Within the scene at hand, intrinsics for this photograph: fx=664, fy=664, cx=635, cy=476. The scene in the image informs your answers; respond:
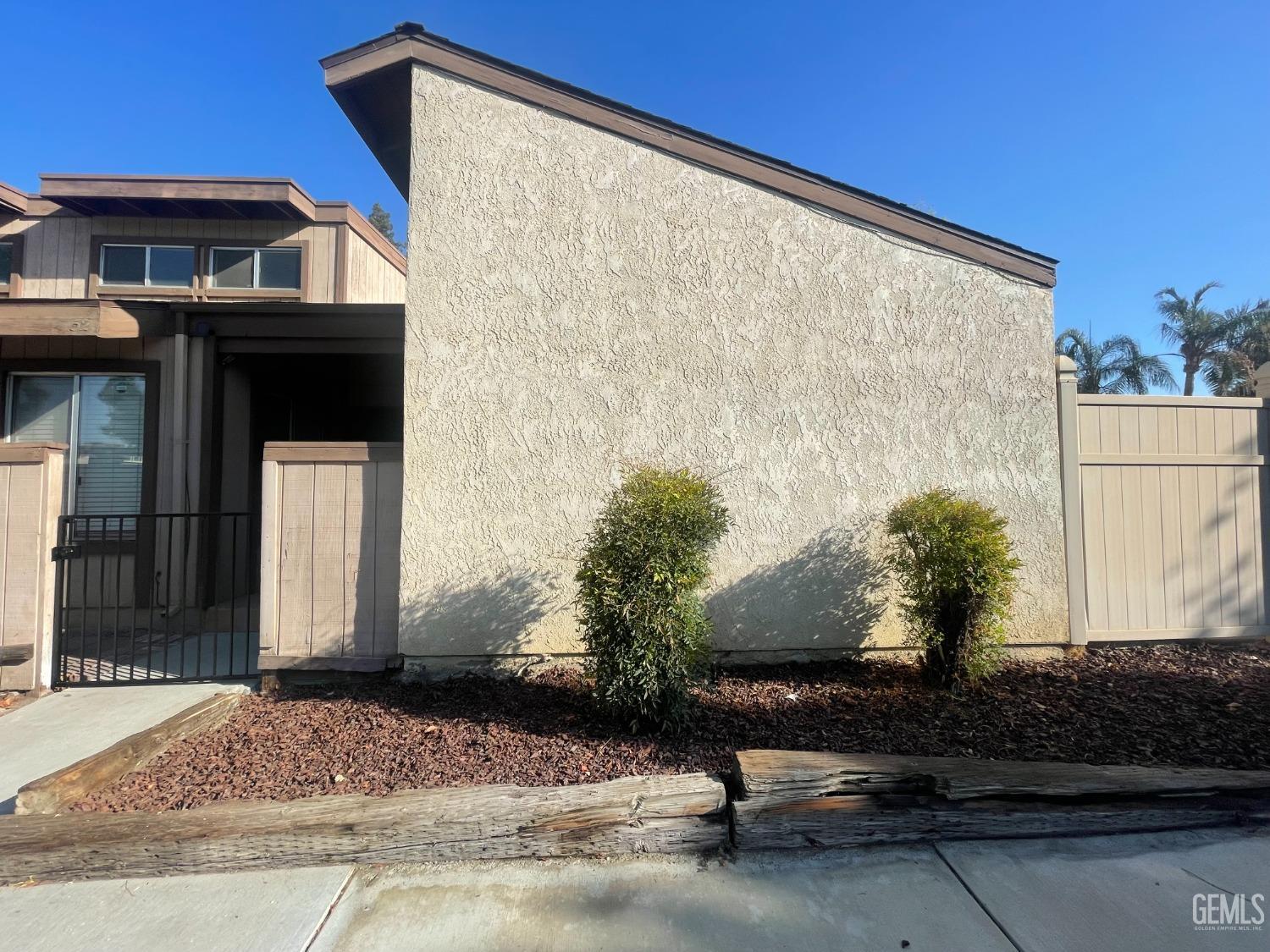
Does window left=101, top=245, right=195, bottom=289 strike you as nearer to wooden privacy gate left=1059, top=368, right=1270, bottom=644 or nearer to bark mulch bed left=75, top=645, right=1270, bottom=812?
bark mulch bed left=75, top=645, right=1270, bottom=812

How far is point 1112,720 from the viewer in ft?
12.9

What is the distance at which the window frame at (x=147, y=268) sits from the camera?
27.3 feet

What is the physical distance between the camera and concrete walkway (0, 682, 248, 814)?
360cm

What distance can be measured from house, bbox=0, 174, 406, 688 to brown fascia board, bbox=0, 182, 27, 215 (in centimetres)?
2

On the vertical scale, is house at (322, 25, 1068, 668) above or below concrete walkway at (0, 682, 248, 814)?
above

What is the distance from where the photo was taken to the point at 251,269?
860 cm

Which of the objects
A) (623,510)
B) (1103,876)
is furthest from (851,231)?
(1103,876)

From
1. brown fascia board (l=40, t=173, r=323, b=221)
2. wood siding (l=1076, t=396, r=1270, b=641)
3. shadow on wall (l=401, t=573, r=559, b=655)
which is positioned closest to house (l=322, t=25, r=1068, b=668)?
shadow on wall (l=401, t=573, r=559, b=655)

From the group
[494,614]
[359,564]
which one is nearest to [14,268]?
[359,564]

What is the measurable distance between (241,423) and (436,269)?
3851 millimetres

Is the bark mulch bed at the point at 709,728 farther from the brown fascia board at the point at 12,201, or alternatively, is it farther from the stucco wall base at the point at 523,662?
the brown fascia board at the point at 12,201

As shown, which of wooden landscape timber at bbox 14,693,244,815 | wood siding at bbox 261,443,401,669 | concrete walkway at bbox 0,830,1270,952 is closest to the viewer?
concrete walkway at bbox 0,830,1270,952

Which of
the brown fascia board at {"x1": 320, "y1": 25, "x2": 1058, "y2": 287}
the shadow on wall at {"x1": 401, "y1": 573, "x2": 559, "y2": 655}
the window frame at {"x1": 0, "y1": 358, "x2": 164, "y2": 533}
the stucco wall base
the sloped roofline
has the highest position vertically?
the sloped roofline

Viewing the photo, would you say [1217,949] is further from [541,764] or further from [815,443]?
[815,443]
